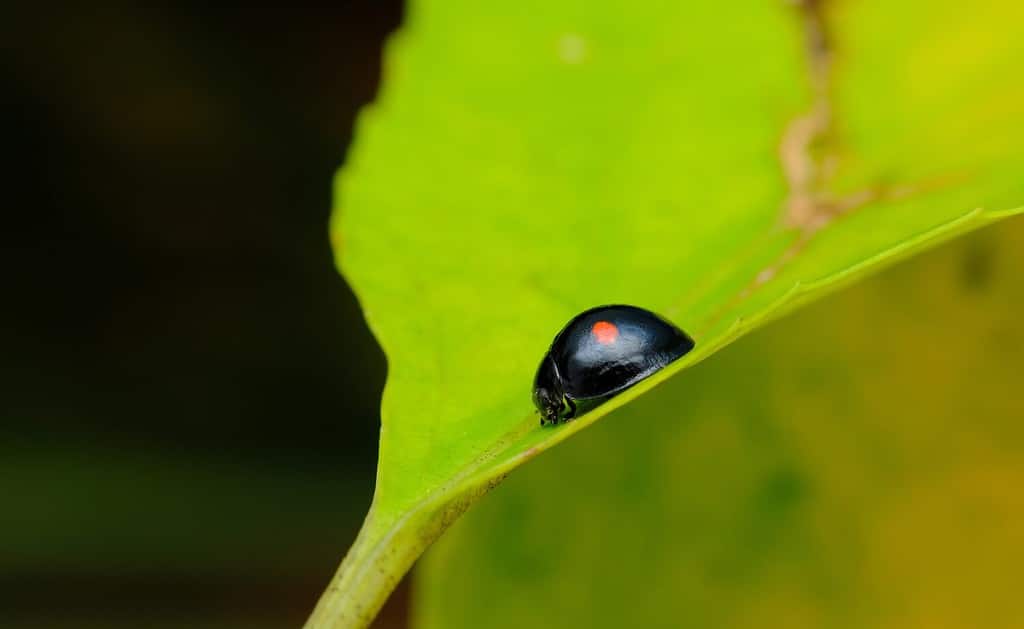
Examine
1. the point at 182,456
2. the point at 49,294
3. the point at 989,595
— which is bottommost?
the point at 989,595

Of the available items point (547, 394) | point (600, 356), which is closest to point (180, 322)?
point (600, 356)

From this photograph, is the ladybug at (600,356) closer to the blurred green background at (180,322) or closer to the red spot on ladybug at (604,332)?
the red spot on ladybug at (604,332)

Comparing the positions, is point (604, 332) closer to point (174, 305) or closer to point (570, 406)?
point (570, 406)

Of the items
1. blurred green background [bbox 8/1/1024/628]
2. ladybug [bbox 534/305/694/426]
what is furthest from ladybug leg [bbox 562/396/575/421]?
blurred green background [bbox 8/1/1024/628]

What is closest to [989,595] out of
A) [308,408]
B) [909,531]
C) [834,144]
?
[909,531]

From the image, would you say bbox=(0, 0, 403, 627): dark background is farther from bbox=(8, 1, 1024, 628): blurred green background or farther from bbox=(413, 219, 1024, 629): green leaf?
bbox=(413, 219, 1024, 629): green leaf

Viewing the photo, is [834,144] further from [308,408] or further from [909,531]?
[308,408]

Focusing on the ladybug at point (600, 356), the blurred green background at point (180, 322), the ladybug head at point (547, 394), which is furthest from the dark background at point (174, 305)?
the ladybug head at point (547, 394)

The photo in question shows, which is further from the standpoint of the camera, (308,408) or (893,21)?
(308,408)
